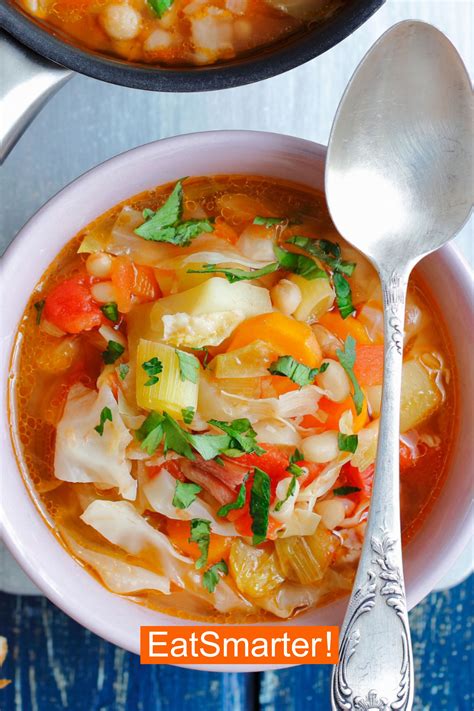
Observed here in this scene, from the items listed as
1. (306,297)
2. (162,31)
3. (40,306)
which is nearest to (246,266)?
(306,297)

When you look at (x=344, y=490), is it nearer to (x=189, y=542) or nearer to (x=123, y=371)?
(x=189, y=542)

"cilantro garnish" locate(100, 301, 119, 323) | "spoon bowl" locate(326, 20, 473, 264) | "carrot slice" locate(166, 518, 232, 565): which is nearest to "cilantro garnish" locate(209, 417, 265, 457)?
"carrot slice" locate(166, 518, 232, 565)

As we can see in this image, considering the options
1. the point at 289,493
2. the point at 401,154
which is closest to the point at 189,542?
the point at 289,493

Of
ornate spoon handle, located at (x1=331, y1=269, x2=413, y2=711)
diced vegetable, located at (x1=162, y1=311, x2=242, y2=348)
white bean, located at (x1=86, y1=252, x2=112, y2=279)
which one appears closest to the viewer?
ornate spoon handle, located at (x1=331, y1=269, x2=413, y2=711)

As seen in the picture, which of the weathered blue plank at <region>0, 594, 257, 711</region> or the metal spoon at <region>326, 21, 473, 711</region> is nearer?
the metal spoon at <region>326, 21, 473, 711</region>

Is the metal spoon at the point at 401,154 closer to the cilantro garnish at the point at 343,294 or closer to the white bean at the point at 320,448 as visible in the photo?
the cilantro garnish at the point at 343,294

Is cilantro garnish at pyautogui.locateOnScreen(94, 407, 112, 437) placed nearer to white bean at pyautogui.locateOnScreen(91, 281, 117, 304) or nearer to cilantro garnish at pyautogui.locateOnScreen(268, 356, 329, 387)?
white bean at pyautogui.locateOnScreen(91, 281, 117, 304)
